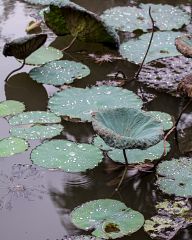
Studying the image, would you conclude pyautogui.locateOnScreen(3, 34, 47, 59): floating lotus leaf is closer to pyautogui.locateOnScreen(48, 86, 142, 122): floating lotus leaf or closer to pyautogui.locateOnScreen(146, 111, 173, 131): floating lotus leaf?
pyautogui.locateOnScreen(48, 86, 142, 122): floating lotus leaf

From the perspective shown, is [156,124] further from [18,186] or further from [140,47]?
[140,47]

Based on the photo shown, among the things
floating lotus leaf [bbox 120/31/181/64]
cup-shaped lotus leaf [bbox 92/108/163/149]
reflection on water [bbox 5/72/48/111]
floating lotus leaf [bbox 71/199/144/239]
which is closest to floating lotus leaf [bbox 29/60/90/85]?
reflection on water [bbox 5/72/48/111]

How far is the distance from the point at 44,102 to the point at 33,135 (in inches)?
20.5

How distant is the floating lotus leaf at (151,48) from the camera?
12.9 ft

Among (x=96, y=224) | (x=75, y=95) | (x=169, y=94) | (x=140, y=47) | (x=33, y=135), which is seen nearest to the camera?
(x=96, y=224)

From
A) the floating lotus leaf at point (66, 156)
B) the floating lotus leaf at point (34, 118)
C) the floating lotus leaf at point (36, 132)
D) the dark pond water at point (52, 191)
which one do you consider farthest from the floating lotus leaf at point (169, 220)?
the floating lotus leaf at point (34, 118)

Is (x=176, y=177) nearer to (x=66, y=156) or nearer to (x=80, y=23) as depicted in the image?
(x=66, y=156)

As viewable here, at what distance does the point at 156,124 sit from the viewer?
2.50 m

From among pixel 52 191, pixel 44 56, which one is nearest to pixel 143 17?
pixel 44 56

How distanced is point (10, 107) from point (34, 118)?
0.24 m

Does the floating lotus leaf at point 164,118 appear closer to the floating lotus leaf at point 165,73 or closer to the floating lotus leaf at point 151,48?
the floating lotus leaf at point 165,73

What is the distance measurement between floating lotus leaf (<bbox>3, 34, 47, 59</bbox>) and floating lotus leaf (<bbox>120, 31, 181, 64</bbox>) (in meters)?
0.77

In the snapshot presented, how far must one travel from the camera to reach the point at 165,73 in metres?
3.78

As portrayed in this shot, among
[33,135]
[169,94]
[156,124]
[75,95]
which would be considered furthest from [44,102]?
[156,124]
